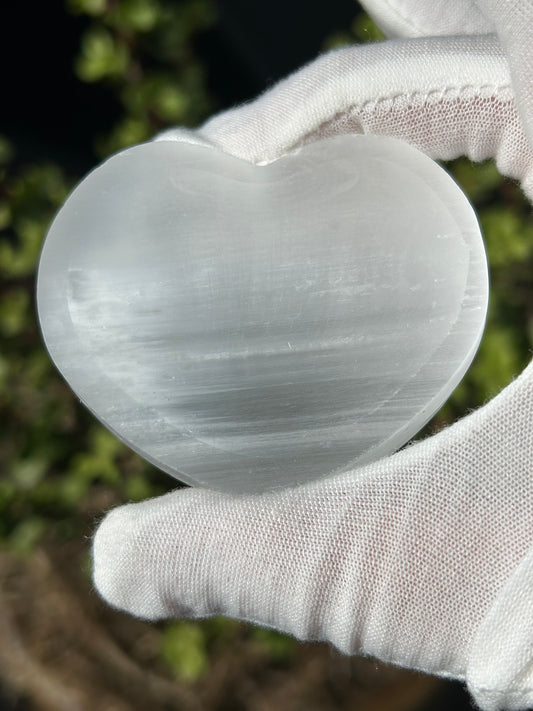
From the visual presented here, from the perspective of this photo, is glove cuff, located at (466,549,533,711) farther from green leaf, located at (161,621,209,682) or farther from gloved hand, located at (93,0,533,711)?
green leaf, located at (161,621,209,682)

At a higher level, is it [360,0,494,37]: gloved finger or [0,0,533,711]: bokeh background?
[360,0,494,37]: gloved finger

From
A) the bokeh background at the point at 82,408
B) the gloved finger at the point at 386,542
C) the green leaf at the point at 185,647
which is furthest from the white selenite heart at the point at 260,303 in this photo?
the green leaf at the point at 185,647

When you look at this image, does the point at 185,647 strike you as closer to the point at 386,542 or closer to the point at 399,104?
the point at 386,542

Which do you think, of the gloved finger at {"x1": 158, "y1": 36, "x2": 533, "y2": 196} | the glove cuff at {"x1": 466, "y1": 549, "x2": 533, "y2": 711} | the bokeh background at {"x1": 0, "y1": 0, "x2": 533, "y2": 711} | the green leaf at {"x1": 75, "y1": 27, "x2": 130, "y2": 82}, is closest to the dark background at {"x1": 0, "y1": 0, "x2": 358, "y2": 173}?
the bokeh background at {"x1": 0, "y1": 0, "x2": 533, "y2": 711}

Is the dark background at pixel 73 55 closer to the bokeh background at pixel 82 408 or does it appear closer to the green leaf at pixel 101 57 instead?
the bokeh background at pixel 82 408

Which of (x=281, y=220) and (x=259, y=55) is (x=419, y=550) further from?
(x=259, y=55)

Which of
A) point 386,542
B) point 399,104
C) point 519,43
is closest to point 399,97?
point 399,104
